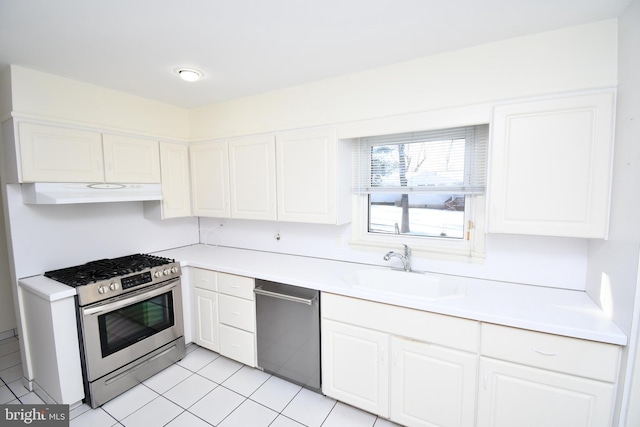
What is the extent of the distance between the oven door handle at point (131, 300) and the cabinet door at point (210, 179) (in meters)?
0.80

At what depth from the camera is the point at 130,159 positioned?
2514 millimetres

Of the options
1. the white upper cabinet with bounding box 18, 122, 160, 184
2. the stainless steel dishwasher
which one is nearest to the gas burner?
the white upper cabinet with bounding box 18, 122, 160, 184

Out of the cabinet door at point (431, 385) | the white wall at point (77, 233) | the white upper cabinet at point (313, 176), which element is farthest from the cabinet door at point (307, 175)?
the white wall at point (77, 233)

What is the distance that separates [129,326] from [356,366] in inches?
69.0

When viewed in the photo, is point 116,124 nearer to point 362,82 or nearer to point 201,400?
point 362,82

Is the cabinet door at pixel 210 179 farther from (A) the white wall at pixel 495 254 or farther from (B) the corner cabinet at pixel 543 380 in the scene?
(B) the corner cabinet at pixel 543 380

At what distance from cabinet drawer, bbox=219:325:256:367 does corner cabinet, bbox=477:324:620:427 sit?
1.65 metres

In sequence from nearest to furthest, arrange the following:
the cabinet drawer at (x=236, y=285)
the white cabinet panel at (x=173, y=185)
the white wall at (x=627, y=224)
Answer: the white wall at (x=627, y=224) → the cabinet drawer at (x=236, y=285) → the white cabinet panel at (x=173, y=185)

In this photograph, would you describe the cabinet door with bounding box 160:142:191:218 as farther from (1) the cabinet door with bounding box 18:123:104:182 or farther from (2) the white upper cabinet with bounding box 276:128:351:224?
(2) the white upper cabinet with bounding box 276:128:351:224

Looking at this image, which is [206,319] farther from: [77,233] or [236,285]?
[77,233]

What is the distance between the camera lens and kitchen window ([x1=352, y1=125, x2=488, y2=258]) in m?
2.00

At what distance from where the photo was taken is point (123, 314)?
6.89ft

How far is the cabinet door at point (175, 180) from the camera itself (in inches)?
109

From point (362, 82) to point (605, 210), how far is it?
1.65 meters
